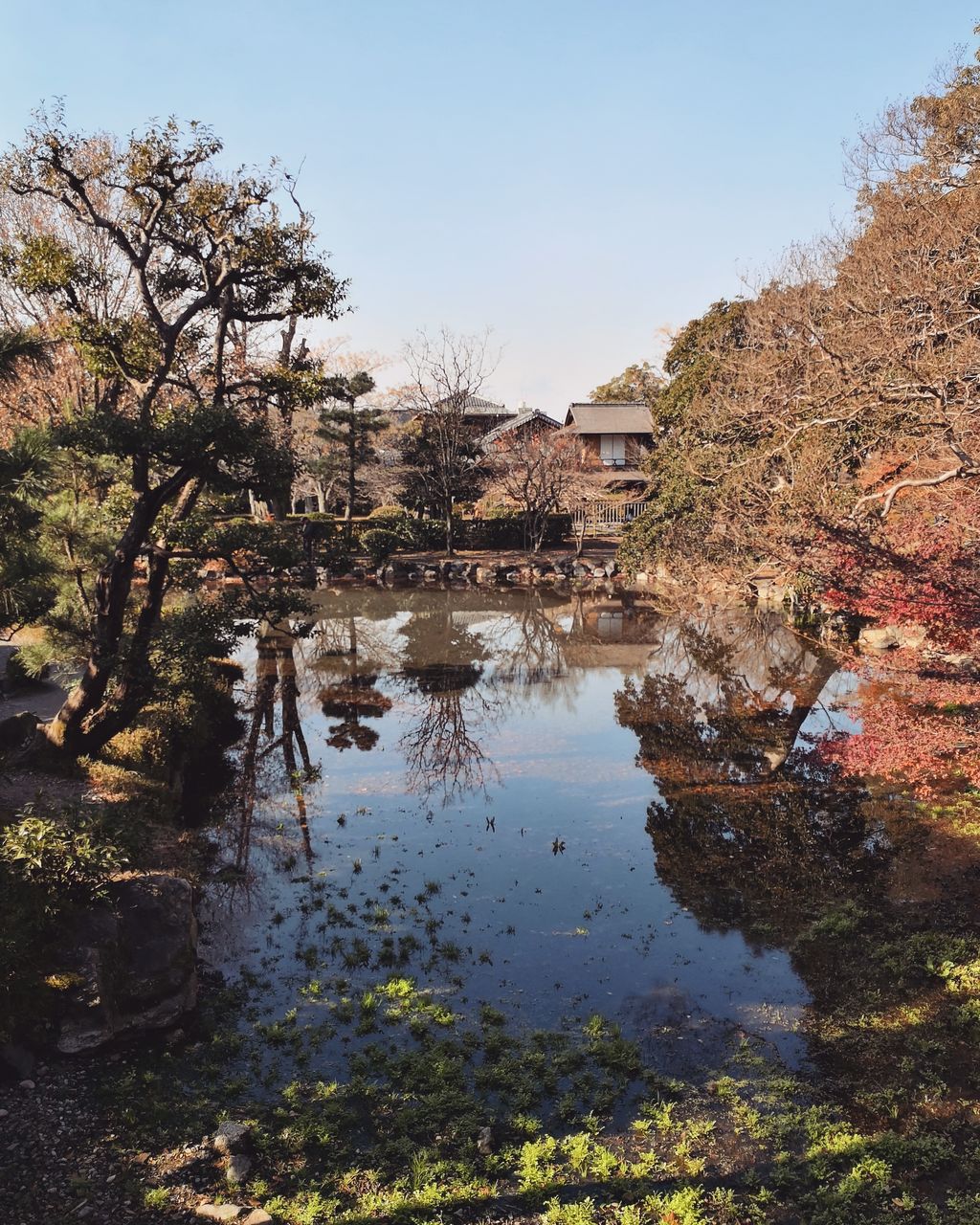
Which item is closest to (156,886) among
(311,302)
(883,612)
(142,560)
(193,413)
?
(193,413)

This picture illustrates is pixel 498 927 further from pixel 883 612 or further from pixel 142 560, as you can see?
pixel 142 560

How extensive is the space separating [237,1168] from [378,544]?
2706 cm

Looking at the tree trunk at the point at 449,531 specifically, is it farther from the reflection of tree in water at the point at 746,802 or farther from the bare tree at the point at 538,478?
the reflection of tree in water at the point at 746,802

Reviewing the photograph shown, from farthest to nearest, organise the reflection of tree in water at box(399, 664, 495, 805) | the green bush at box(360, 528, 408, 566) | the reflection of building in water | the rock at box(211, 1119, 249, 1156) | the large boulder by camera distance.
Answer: the green bush at box(360, 528, 408, 566)
the reflection of building in water
the reflection of tree in water at box(399, 664, 495, 805)
the large boulder
the rock at box(211, 1119, 249, 1156)

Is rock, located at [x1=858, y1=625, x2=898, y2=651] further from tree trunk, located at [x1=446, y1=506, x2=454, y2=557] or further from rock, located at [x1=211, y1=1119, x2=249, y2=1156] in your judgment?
tree trunk, located at [x1=446, y1=506, x2=454, y2=557]

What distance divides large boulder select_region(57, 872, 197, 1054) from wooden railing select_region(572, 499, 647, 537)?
30224 millimetres

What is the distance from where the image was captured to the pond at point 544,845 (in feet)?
22.7

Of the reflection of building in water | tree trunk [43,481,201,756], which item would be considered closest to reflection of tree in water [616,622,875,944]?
the reflection of building in water

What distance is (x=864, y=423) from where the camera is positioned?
13.2 m

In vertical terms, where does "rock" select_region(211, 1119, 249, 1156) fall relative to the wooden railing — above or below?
below

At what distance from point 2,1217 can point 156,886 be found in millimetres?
2553

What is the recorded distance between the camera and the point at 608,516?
3756 centimetres

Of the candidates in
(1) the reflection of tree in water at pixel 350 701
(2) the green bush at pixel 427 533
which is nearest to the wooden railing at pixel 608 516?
(2) the green bush at pixel 427 533

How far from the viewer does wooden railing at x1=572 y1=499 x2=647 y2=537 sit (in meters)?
35.9
